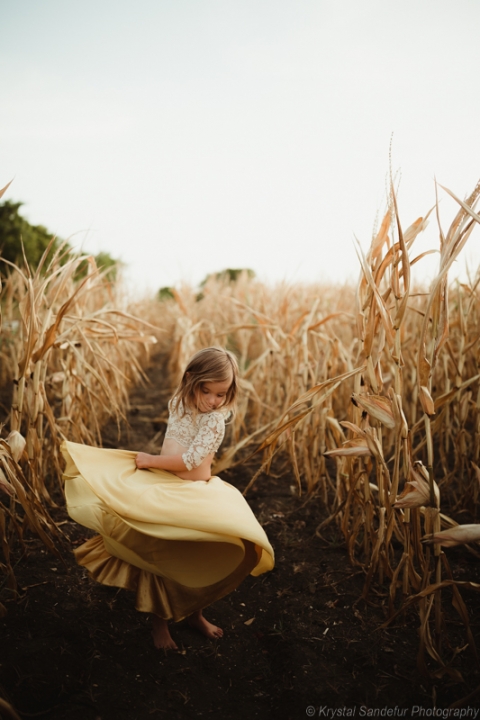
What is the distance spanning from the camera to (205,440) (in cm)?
153

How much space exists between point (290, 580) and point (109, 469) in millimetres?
922

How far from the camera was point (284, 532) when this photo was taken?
7.32 ft

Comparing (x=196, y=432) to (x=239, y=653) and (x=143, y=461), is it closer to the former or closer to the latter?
(x=143, y=461)

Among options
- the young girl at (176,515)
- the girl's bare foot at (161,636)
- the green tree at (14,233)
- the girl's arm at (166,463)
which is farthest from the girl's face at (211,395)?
the green tree at (14,233)

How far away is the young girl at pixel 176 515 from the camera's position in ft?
4.35

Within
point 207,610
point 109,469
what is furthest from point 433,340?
point 207,610

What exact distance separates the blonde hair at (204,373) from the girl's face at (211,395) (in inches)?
0.5

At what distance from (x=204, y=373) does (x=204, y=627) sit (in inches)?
34.6

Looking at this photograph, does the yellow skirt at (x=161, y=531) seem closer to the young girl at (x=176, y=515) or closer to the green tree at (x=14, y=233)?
the young girl at (x=176, y=515)

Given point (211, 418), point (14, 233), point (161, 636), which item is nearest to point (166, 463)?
point (211, 418)

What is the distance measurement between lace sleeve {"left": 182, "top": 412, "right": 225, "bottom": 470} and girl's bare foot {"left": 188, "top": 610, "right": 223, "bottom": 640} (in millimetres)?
553

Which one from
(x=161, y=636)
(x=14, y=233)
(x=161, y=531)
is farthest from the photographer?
(x=14, y=233)

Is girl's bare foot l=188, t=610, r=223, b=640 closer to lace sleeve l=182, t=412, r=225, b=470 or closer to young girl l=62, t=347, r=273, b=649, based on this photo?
young girl l=62, t=347, r=273, b=649

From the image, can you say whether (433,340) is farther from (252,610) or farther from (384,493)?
(252,610)
